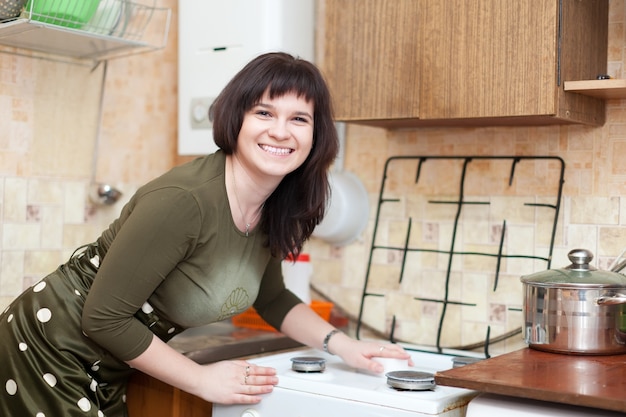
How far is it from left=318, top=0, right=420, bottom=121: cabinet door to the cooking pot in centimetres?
54

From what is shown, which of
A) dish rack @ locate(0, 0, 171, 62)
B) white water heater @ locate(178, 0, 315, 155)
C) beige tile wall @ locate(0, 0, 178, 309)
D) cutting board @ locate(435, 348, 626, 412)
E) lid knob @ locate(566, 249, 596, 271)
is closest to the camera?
cutting board @ locate(435, 348, 626, 412)

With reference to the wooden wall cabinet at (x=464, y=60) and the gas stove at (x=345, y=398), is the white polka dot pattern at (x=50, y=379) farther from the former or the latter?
the wooden wall cabinet at (x=464, y=60)

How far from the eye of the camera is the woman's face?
168cm

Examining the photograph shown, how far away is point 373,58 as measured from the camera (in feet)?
6.79

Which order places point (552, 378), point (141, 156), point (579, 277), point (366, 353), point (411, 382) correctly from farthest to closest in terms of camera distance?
point (141, 156)
point (366, 353)
point (579, 277)
point (411, 382)
point (552, 378)

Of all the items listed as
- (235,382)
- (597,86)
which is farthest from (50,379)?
(597,86)

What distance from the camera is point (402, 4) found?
203 cm

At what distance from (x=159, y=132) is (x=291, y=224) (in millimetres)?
865

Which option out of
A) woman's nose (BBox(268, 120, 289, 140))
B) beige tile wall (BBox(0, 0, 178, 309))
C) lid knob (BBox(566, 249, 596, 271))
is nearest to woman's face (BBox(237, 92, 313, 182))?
woman's nose (BBox(268, 120, 289, 140))

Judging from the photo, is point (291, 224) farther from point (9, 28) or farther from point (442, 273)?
point (9, 28)

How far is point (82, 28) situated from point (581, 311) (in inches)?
53.0

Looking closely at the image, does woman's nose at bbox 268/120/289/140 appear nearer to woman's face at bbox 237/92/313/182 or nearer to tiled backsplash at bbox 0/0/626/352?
woman's face at bbox 237/92/313/182

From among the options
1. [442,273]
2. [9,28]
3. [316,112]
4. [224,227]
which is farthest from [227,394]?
[9,28]

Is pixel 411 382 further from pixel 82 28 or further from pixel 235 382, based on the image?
pixel 82 28
